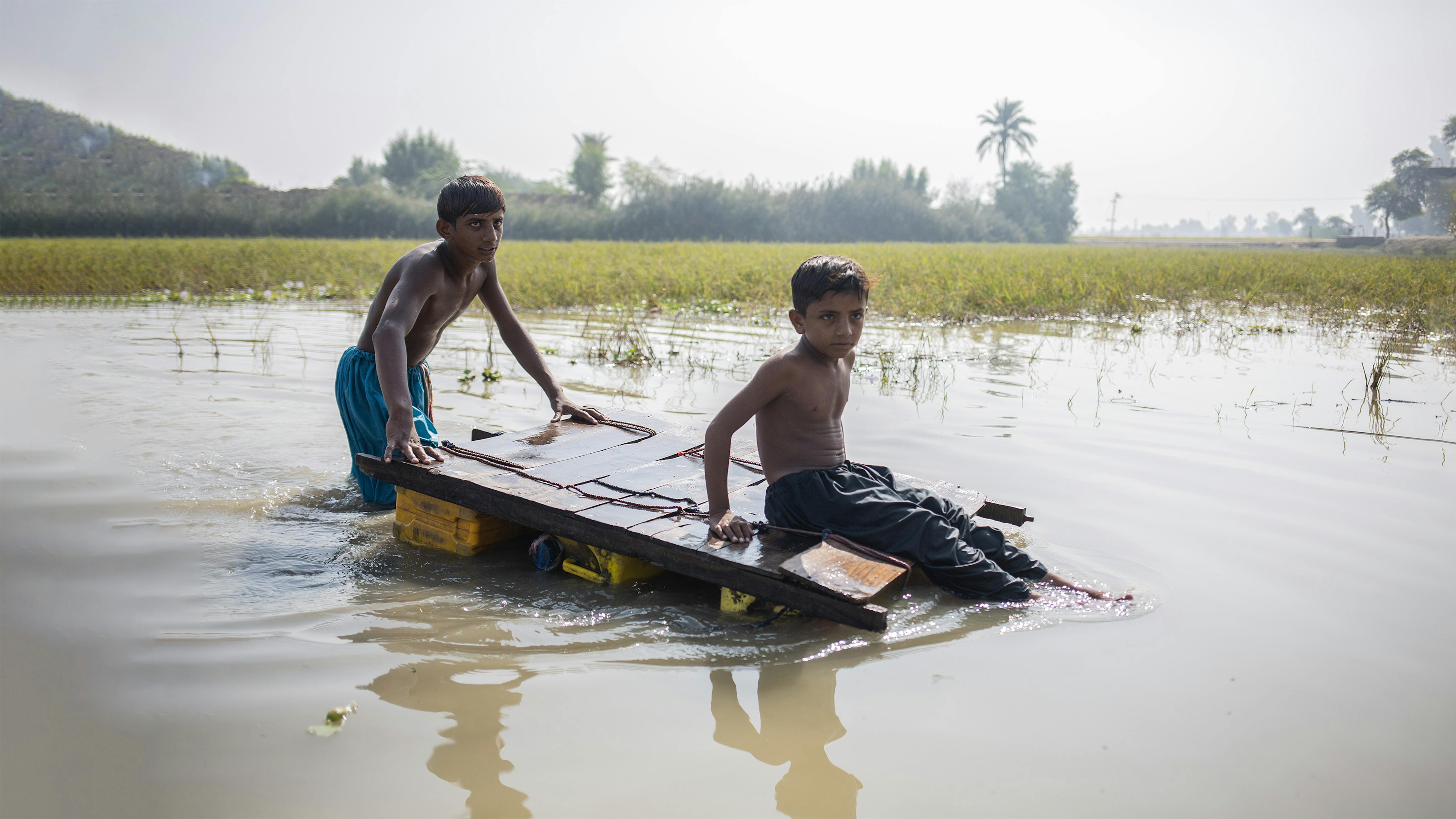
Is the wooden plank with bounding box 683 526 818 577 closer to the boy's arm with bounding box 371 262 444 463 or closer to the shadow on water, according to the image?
the shadow on water

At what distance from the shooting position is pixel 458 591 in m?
2.90

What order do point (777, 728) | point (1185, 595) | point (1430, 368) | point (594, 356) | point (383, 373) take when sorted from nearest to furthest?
point (777, 728) → point (1185, 595) → point (383, 373) → point (1430, 368) → point (594, 356)

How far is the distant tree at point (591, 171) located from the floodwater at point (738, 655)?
46257 mm

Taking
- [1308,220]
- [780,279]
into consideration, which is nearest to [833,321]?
[780,279]

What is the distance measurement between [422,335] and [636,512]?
4.89 feet

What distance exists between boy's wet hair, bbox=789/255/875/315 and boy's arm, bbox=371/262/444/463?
1541mm

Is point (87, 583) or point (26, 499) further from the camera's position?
point (26, 499)

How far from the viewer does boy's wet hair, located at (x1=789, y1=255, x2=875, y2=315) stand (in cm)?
260

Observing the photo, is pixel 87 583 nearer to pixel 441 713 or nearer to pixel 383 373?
pixel 383 373

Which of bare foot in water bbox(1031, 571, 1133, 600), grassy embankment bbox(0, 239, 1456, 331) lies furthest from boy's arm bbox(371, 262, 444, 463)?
grassy embankment bbox(0, 239, 1456, 331)

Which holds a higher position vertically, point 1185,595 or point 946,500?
point 946,500

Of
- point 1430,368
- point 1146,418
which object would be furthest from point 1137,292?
point 1146,418

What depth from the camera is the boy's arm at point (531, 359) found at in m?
3.96

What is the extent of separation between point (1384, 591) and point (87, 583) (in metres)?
4.33
